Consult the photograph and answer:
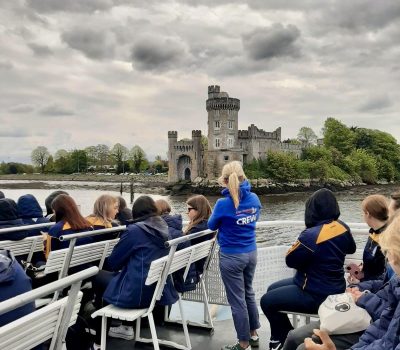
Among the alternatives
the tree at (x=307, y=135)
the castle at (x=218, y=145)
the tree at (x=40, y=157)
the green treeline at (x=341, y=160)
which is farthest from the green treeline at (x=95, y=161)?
the green treeline at (x=341, y=160)

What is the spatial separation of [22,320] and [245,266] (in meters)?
2.54

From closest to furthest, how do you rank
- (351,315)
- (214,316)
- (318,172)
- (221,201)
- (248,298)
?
1. (351,315)
2. (221,201)
3. (248,298)
4. (214,316)
5. (318,172)

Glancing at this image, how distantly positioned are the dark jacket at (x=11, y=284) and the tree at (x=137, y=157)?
12082 cm

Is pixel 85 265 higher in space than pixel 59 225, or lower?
lower

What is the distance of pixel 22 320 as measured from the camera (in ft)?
6.44

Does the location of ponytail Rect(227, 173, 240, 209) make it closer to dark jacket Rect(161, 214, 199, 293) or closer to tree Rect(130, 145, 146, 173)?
dark jacket Rect(161, 214, 199, 293)

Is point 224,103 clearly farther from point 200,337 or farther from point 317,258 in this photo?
point 317,258

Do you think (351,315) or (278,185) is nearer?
(351,315)

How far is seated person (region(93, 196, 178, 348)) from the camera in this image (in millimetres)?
3555

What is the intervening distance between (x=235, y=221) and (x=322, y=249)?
0.89m

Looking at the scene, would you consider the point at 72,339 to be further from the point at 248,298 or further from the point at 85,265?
the point at 248,298

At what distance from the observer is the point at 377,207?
12.0ft

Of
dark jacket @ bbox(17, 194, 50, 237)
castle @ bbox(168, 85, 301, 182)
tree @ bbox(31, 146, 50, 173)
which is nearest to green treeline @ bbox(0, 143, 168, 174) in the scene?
tree @ bbox(31, 146, 50, 173)

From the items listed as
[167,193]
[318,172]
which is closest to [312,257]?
[167,193]
